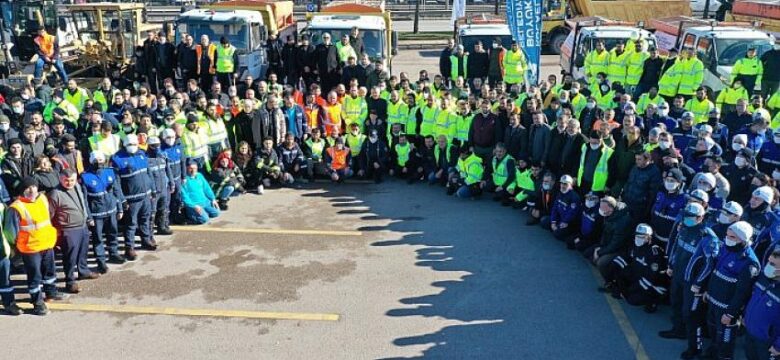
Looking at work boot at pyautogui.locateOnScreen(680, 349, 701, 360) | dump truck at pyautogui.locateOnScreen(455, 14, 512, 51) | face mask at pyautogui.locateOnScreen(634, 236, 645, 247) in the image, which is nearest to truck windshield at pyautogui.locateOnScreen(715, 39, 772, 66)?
dump truck at pyautogui.locateOnScreen(455, 14, 512, 51)

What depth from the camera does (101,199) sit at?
9594 mm

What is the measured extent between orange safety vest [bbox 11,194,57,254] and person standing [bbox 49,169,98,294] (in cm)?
34

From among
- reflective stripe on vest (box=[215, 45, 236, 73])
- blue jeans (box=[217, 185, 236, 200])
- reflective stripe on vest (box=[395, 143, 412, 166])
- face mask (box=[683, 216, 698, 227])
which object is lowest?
blue jeans (box=[217, 185, 236, 200])

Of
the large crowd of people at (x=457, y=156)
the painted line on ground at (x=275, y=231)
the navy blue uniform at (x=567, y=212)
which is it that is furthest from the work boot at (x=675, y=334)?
the painted line on ground at (x=275, y=231)

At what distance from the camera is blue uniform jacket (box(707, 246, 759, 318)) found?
6793 millimetres

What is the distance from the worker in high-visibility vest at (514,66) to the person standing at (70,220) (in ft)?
35.4

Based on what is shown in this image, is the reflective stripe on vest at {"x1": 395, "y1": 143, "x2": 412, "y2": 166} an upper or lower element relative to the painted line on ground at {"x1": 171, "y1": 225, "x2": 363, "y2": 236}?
upper

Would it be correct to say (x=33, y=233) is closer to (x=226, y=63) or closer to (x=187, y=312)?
(x=187, y=312)

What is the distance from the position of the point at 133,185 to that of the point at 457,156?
5.90 meters

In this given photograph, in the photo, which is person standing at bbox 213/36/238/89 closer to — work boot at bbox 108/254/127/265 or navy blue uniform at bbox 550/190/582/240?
work boot at bbox 108/254/127/265

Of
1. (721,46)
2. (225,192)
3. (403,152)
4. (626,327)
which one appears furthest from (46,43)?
(721,46)

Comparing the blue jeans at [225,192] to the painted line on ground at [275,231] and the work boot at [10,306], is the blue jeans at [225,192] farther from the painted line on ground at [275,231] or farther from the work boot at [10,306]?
the work boot at [10,306]

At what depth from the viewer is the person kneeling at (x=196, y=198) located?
1155 centimetres

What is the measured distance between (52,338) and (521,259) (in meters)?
5.88
